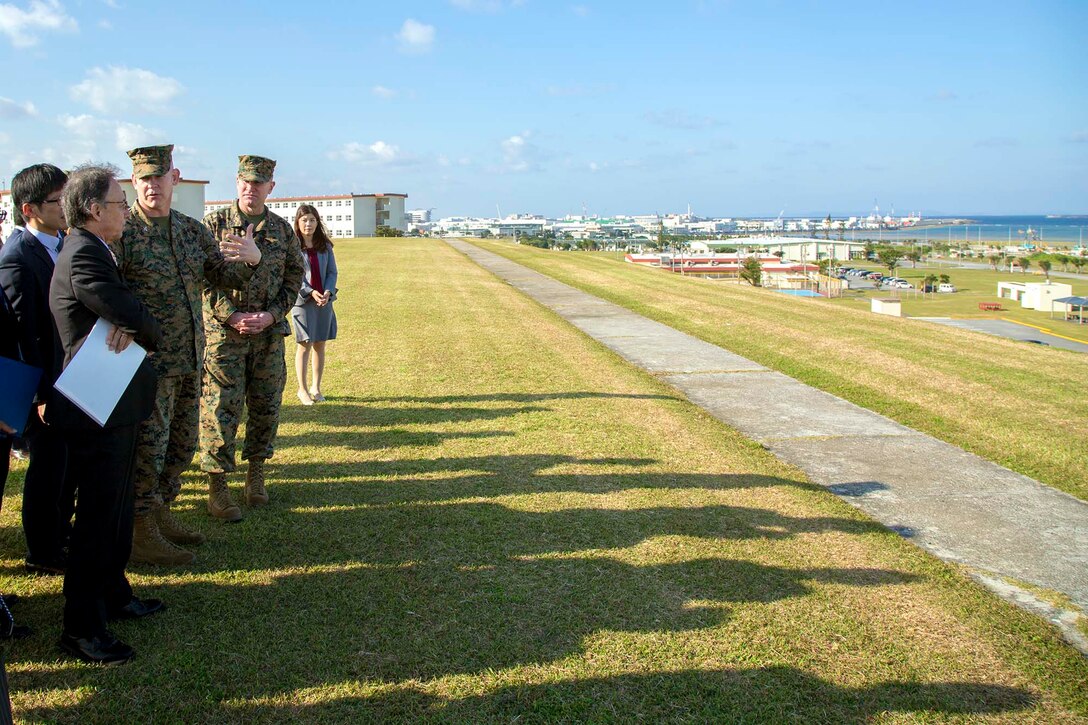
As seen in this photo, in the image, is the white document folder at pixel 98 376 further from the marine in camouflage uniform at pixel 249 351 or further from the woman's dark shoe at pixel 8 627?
the marine in camouflage uniform at pixel 249 351

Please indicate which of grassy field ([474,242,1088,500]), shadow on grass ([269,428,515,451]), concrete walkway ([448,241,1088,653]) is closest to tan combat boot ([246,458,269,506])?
shadow on grass ([269,428,515,451])

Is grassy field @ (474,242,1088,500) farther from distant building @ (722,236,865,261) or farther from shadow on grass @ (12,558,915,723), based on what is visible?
distant building @ (722,236,865,261)

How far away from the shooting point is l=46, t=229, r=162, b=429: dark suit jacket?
3115 millimetres

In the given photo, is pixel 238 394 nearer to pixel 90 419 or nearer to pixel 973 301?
pixel 90 419

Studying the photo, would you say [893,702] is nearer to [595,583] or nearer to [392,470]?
[595,583]

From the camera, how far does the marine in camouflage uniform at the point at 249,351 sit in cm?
460

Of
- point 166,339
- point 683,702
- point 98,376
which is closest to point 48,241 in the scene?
point 166,339

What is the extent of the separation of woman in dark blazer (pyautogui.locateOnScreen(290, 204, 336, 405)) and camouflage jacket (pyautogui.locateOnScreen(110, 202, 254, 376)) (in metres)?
3.14

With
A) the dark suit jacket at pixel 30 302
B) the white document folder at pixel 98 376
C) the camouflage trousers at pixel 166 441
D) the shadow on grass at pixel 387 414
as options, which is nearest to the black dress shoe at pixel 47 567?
the camouflage trousers at pixel 166 441

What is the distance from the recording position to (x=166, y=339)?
402 centimetres

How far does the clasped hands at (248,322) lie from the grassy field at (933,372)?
17.1 ft

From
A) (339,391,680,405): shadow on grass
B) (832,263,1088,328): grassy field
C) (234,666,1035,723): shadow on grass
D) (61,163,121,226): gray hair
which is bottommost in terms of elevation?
(832,263,1088,328): grassy field

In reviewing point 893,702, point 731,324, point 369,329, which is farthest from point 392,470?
point 731,324

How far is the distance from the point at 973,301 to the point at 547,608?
7542cm
